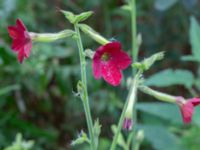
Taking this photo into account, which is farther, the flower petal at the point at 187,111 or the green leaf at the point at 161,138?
the green leaf at the point at 161,138

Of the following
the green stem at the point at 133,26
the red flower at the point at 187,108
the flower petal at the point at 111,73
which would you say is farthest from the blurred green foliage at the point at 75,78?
the flower petal at the point at 111,73

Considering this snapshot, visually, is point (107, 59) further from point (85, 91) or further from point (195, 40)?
point (195, 40)

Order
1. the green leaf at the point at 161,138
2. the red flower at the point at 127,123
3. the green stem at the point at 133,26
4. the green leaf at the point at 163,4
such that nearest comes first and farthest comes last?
1. the red flower at the point at 127,123
2. the green stem at the point at 133,26
3. the green leaf at the point at 161,138
4. the green leaf at the point at 163,4

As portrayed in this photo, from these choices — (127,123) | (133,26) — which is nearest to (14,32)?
(127,123)

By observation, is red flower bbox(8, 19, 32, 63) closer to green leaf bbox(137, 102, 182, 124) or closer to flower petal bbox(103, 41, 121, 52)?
flower petal bbox(103, 41, 121, 52)

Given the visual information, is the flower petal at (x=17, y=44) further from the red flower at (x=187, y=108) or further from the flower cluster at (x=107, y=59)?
the red flower at (x=187, y=108)

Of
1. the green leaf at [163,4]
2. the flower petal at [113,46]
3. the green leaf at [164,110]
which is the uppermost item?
the flower petal at [113,46]
